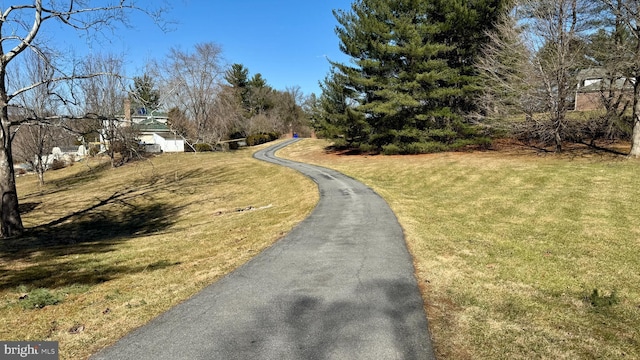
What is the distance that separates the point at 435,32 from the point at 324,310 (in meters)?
25.4

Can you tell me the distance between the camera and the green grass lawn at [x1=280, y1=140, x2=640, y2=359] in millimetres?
4035

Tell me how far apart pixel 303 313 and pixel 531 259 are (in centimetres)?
540

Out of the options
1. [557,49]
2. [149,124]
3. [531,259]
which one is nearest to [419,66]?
[557,49]

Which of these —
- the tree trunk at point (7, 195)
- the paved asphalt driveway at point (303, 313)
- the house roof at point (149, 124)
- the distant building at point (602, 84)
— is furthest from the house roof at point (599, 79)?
the tree trunk at point (7, 195)

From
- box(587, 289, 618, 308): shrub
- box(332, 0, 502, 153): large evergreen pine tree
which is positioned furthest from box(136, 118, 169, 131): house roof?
box(332, 0, 502, 153): large evergreen pine tree

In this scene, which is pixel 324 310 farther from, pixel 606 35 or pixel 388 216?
pixel 606 35

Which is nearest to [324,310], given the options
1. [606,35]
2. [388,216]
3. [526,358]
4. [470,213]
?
[526,358]

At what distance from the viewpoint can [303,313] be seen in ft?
14.6

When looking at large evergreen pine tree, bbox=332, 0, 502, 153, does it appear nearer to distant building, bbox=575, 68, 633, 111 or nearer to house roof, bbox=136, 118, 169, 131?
distant building, bbox=575, 68, 633, 111

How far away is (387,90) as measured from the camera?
25.6 meters

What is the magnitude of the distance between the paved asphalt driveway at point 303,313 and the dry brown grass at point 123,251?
20.2 inches

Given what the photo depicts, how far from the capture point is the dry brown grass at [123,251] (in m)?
4.34

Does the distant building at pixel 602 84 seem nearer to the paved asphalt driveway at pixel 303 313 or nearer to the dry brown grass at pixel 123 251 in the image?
the dry brown grass at pixel 123 251

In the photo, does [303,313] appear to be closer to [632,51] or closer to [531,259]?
[531,259]
